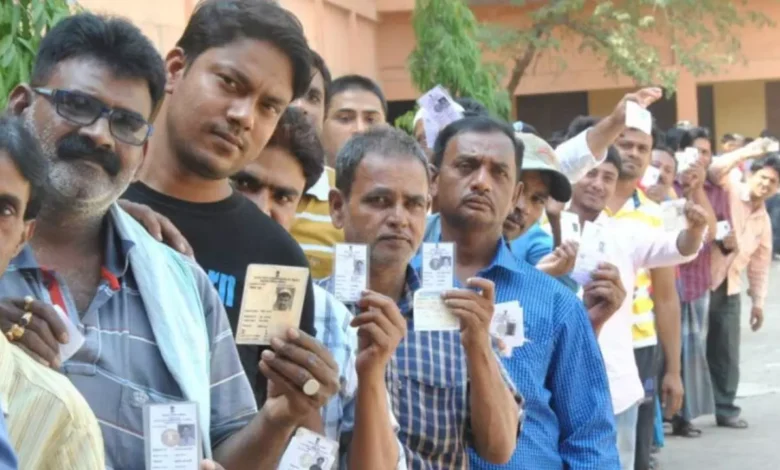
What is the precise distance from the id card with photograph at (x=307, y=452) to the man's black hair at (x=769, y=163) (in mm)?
10465

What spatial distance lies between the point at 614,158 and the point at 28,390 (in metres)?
5.71

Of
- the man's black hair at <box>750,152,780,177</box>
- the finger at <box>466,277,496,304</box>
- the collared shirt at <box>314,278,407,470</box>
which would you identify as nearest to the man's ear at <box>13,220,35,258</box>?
the collared shirt at <box>314,278,407,470</box>

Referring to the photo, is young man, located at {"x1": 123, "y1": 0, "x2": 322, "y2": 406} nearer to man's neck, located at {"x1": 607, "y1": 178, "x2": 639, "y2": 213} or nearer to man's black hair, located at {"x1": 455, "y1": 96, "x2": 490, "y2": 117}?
man's black hair, located at {"x1": 455, "y1": 96, "x2": 490, "y2": 117}

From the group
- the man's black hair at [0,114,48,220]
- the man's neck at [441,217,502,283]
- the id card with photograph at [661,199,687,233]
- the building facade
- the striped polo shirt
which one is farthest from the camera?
the building facade

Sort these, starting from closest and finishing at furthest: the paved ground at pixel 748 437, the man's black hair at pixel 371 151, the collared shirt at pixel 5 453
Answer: the collared shirt at pixel 5 453 → the man's black hair at pixel 371 151 → the paved ground at pixel 748 437

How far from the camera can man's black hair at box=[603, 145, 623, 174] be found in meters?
7.54

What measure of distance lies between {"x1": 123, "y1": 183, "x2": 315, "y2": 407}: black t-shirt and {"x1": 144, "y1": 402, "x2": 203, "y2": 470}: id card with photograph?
0.68 meters

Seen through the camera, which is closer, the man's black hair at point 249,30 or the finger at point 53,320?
the finger at point 53,320

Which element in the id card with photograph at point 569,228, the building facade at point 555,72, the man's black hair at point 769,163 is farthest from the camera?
the building facade at point 555,72

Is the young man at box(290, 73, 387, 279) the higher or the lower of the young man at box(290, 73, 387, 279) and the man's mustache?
the higher

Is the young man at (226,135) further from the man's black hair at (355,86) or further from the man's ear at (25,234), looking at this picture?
the man's black hair at (355,86)

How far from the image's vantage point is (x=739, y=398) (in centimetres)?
1319

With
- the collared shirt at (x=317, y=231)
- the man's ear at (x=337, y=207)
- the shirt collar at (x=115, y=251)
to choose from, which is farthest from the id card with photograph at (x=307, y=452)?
the collared shirt at (x=317, y=231)

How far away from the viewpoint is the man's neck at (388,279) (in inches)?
151
